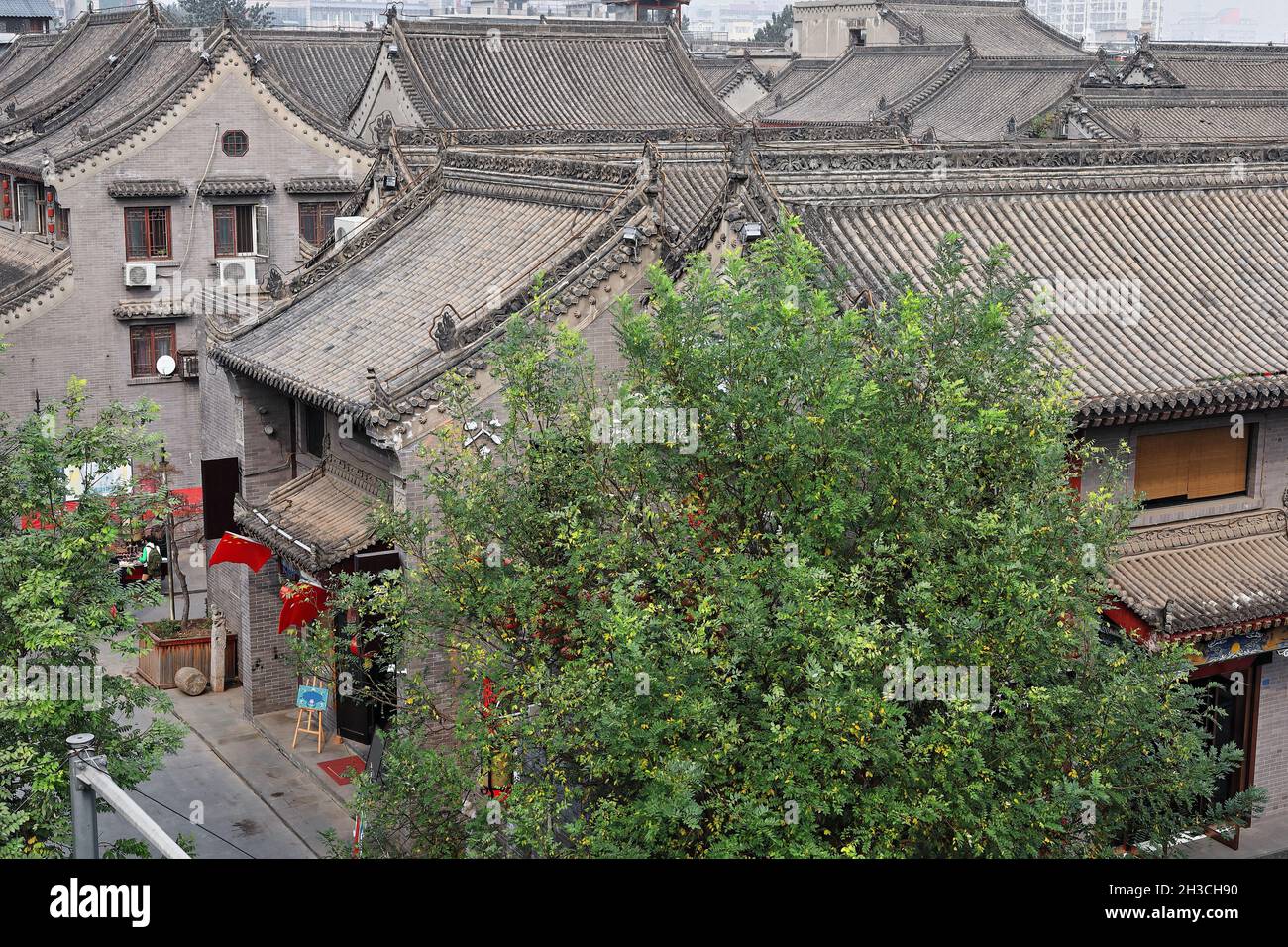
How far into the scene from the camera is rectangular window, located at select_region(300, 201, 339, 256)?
43.1m

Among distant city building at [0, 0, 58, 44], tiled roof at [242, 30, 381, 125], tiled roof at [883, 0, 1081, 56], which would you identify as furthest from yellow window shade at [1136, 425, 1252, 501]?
tiled roof at [883, 0, 1081, 56]

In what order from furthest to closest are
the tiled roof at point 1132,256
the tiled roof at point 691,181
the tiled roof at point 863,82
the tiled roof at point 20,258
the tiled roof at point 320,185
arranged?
the tiled roof at point 863,82 → the tiled roof at point 320,185 → the tiled roof at point 20,258 → the tiled roof at point 691,181 → the tiled roof at point 1132,256

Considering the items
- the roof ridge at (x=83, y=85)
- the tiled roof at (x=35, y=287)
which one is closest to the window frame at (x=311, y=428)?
the tiled roof at (x=35, y=287)

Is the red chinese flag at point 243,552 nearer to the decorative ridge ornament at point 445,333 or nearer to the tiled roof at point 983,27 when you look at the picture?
the decorative ridge ornament at point 445,333

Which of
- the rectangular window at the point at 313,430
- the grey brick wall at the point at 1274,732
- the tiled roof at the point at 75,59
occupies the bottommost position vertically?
the grey brick wall at the point at 1274,732

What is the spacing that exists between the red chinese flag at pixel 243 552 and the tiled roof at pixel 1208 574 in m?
13.4

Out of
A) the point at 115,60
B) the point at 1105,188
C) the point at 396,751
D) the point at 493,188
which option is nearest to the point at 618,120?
the point at 115,60

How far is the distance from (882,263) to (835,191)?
1708mm

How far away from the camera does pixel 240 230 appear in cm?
4234

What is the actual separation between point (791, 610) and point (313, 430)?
1614 centimetres

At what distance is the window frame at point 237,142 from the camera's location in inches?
1629

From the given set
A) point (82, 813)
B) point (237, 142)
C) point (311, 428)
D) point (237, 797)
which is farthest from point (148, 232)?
point (82, 813)

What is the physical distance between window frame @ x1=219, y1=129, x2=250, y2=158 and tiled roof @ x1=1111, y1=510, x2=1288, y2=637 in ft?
93.7

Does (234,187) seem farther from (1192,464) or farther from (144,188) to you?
(1192,464)
